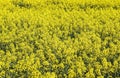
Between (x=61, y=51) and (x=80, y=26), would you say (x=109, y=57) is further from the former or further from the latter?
(x=80, y=26)

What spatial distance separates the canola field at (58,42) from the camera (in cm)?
755

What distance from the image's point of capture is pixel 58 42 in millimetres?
8781

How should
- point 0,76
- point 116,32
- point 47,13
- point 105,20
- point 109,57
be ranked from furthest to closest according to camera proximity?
1. point 47,13
2. point 105,20
3. point 116,32
4. point 109,57
5. point 0,76

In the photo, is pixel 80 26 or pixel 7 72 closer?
pixel 7 72

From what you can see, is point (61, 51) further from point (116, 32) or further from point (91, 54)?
point (116, 32)

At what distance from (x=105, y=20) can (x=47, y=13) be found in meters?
1.91

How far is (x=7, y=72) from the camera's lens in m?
7.57

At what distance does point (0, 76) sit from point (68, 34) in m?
3.18

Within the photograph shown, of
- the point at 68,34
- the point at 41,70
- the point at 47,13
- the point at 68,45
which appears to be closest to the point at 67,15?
the point at 47,13

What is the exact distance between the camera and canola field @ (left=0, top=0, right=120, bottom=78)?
7551mm

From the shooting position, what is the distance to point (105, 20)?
11195 millimetres

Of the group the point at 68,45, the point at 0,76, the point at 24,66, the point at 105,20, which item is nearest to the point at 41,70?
the point at 24,66

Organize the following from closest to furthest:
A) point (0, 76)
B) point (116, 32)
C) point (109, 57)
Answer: point (0, 76)
point (109, 57)
point (116, 32)

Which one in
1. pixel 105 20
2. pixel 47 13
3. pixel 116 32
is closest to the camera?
pixel 116 32
